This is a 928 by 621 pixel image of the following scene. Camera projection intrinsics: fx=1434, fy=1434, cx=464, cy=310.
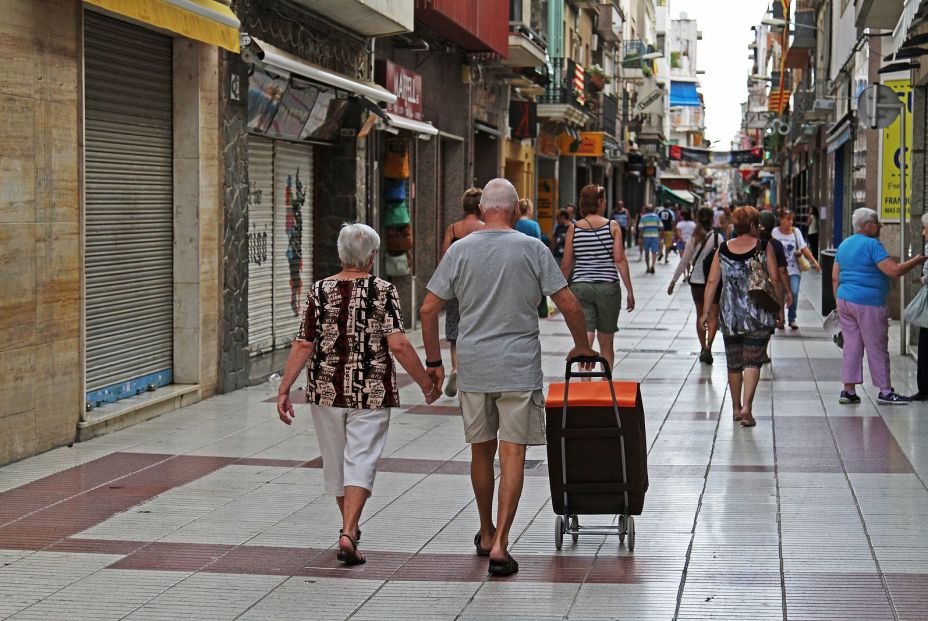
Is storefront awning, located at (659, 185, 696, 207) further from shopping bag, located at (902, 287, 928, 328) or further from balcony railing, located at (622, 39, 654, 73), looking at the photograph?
shopping bag, located at (902, 287, 928, 328)

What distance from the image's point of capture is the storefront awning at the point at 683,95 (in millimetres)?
128500

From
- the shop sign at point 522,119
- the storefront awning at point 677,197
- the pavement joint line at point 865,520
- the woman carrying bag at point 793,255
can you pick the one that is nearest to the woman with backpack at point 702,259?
the pavement joint line at point 865,520

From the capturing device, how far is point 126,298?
38.4ft

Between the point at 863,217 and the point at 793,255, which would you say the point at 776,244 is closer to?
the point at 863,217

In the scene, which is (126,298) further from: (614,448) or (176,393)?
(614,448)

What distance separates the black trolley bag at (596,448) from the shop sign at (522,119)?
2318 centimetres

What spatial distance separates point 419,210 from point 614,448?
16.1 meters

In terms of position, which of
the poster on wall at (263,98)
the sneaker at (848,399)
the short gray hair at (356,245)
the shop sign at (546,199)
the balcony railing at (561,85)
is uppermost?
the balcony railing at (561,85)

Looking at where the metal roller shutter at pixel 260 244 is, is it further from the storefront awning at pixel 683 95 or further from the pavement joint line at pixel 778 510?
the storefront awning at pixel 683 95

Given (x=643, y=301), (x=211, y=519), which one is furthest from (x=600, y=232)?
(x=643, y=301)

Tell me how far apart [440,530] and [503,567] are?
1.06m

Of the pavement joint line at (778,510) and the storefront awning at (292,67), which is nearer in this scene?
the pavement joint line at (778,510)

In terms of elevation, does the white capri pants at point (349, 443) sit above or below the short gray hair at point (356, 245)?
below

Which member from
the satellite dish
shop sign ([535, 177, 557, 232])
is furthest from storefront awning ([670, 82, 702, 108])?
the satellite dish
